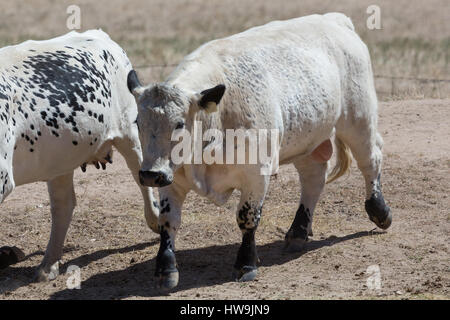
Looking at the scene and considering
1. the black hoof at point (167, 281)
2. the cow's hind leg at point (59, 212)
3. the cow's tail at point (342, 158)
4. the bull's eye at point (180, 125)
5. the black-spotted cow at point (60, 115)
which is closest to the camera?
the bull's eye at point (180, 125)

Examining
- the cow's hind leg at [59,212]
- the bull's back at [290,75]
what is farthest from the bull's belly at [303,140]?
the cow's hind leg at [59,212]

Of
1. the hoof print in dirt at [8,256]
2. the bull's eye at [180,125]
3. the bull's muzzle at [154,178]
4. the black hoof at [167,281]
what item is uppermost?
the bull's eye at [180,125]

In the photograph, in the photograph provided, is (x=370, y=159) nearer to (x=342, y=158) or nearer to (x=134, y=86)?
(x=342, y=158)

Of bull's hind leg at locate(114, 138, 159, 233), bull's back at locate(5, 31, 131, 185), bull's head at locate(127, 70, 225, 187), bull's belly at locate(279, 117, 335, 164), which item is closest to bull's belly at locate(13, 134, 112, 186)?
bull's back at locate(5, 31, 131, 185)

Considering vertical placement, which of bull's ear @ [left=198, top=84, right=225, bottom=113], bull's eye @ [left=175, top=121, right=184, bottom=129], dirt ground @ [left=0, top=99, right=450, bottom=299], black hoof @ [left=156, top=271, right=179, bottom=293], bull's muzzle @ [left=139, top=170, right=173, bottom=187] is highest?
bull's ear @ [left=198, top=84, right=225, bottom=113]

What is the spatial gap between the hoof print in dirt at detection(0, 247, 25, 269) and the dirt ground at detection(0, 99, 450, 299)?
0.20 ft

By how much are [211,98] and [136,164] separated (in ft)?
5.66

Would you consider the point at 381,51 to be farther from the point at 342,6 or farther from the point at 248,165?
the point at 248,165

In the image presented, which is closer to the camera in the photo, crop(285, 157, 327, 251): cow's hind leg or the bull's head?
the bull's head

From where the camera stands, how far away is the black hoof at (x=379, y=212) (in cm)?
768

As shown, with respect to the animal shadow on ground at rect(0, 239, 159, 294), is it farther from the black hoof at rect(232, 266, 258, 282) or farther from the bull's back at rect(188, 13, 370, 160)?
the bull's back at rect(188, 13, 370, 160)

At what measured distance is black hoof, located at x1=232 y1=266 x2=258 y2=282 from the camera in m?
6.50

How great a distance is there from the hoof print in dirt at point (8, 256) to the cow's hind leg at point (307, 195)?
2.12 metres

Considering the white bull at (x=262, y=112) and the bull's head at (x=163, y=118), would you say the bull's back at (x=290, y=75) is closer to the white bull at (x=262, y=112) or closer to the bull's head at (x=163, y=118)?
the white bull at (x=262, y=112)
